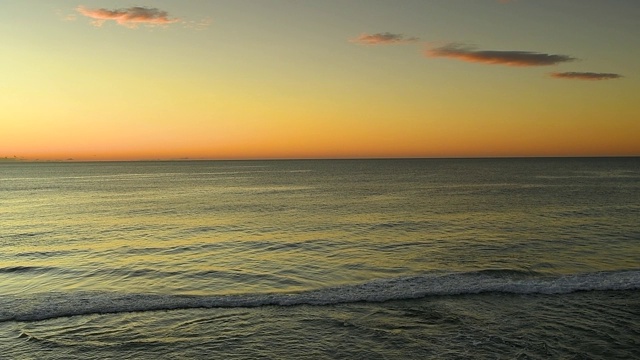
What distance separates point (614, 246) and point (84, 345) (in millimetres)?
28605

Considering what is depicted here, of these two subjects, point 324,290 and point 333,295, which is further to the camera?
point 324,290

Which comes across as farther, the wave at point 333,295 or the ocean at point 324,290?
the wave at point 333,295

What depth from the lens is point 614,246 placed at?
93.2ft

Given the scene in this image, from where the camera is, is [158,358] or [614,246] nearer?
[158,358]

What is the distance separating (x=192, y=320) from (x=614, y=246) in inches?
999

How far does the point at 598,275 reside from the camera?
20781 mm

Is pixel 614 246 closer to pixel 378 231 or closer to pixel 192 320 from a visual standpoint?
pixel 378 231

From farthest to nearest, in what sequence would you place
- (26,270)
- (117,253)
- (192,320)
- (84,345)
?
(117,253) → (26,270) → (192,320) → (84,345)

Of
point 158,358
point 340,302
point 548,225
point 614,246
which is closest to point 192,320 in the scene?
point 158,358

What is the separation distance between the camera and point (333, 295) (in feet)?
59.9

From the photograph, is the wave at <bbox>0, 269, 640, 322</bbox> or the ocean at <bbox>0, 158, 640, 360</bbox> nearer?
the ocean at <bbox>0, 158, 640, 360</bbox>

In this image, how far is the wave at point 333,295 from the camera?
16.9 metres

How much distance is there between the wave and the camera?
1689cm

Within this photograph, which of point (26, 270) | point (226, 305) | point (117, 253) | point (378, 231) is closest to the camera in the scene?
point (226, 305)
